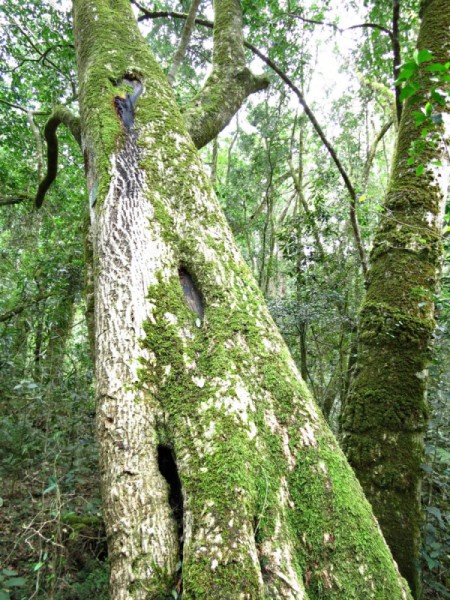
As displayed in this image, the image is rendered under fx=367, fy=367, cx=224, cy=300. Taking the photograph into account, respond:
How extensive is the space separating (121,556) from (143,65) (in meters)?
2.95

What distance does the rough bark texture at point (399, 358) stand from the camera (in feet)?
7.11

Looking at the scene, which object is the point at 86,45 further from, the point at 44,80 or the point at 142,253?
the point at 44,80

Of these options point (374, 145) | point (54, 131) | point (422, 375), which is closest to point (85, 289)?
point (54, 131)

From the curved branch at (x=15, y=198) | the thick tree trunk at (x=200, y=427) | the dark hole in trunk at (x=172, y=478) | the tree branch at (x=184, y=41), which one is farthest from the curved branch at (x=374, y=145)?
the dark hole in trunk at (x=172, y=478)

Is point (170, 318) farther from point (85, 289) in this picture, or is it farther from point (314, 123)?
point (314, 123)

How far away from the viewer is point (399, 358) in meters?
→ 2.38

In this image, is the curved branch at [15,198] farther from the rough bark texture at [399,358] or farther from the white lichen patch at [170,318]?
the rough bark texture at [399,358]

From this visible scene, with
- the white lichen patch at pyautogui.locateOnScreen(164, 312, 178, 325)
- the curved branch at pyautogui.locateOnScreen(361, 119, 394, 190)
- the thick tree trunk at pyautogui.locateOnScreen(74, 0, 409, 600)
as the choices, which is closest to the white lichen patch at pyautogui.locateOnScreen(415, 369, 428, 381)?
the thick tree trunk at pyautogui.locateOnScreen(74, 0, 409, 600)

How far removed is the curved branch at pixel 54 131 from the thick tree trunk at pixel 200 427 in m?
1.65

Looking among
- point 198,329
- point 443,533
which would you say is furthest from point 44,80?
point 443,533

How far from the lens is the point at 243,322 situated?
1684 mm

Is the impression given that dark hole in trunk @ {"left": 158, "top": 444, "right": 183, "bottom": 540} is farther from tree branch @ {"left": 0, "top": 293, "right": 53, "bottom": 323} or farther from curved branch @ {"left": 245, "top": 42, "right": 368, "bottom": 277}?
tree branch @ {"left": 0, "top": 293, "right": 53, "bottom": 323}

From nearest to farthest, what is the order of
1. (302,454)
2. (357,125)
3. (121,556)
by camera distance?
1. (121,556)
2. (302,454)
3. (357,125)

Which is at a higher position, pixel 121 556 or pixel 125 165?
pixel 125 165
